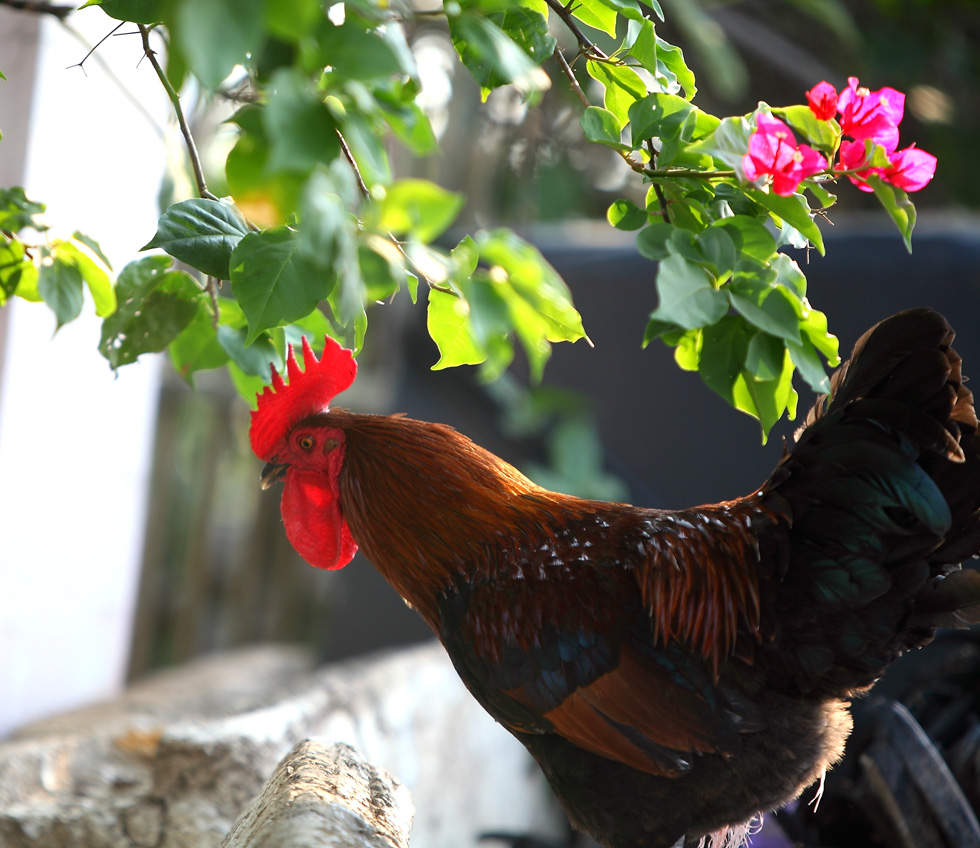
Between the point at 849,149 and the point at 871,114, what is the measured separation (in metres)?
0.05

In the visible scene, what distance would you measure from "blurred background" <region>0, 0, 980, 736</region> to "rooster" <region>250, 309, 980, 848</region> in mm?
824

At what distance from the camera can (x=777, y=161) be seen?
0.93 m

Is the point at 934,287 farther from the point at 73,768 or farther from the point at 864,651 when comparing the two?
the point at 73,768

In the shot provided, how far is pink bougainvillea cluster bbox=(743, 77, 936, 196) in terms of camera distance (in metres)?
0.93

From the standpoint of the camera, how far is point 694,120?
0.99 metres

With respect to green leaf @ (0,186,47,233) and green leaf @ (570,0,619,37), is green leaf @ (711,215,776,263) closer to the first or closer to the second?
green leaf @ (570,0,619,37)

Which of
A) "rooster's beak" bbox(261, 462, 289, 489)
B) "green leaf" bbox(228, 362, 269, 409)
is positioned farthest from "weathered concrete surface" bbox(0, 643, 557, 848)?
"green leaf" bbox(228, 362, 269, 409)

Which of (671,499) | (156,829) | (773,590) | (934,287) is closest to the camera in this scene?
(773,590)

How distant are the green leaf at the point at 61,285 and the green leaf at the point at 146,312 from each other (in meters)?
0.05

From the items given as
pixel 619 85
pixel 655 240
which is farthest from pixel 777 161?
pixel 619 85

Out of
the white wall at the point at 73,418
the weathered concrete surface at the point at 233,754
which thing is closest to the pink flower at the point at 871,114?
the weathered concrete surface at the point at 233,754

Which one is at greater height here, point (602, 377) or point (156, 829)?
point (602, 377)

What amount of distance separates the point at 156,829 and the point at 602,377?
281cm

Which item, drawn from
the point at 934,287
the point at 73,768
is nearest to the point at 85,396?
the point at 73,768
